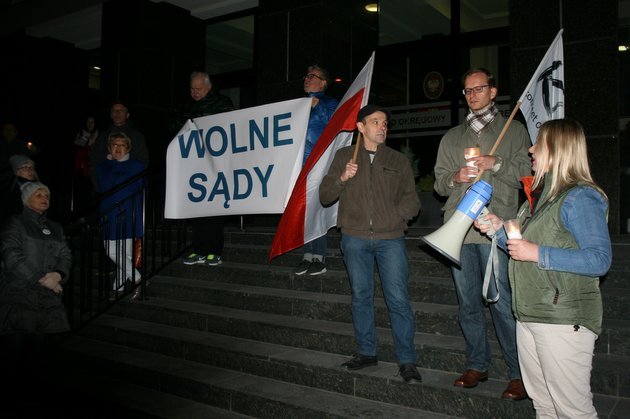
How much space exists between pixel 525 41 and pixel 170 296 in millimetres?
5034

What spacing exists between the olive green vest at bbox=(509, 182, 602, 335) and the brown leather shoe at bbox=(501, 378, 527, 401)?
1.06 metres

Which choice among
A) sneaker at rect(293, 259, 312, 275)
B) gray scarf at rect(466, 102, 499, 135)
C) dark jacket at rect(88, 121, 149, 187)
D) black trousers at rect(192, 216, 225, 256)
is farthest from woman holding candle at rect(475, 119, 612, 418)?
dark jacket at rect(88, 121, 149, 187)

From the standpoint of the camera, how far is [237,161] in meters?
6.13

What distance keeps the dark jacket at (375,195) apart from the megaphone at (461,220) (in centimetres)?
112

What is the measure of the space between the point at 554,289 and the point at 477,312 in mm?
1204

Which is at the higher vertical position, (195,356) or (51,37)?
(51,37)

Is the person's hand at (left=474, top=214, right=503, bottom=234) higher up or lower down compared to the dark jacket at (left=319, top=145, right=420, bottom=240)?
lower down

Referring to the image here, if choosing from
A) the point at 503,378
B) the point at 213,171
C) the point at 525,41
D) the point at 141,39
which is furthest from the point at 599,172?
the point at 141,39

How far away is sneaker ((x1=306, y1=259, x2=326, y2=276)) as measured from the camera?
18.8ft

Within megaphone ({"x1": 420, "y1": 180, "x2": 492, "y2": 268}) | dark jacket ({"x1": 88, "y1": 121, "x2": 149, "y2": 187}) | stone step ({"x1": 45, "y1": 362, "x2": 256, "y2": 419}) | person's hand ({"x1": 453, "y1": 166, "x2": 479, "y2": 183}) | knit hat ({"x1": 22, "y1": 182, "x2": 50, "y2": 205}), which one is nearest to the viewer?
megaphone ({"x1": 420, "y1": 180, "x2": 492, "y2": 268})

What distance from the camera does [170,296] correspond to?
6.42 m

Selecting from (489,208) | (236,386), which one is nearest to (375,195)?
(489,208)

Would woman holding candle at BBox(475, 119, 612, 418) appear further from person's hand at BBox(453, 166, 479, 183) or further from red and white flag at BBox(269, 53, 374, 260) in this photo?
red and white flag at BBox(269, 53, 374, 260)

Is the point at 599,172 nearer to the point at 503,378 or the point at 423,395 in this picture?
the point at 503,378
